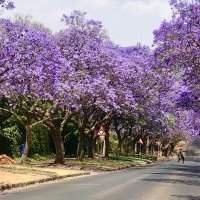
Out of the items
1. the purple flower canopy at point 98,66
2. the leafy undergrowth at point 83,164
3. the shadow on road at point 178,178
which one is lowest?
the shadow on road at point 178,178

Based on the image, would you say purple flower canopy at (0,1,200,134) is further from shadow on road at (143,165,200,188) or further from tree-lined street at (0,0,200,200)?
shadow on road at (143,165,200,188)

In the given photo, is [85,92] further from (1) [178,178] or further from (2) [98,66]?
(1) [178,178]

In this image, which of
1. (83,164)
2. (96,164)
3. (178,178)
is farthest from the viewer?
(96,164)

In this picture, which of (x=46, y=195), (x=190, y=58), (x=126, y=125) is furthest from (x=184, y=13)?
(x=126, y=125)

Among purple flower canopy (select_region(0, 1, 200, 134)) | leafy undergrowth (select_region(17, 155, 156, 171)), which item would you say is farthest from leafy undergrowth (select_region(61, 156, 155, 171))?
purple flower canopy (select_region(0, 1, 200, 134))

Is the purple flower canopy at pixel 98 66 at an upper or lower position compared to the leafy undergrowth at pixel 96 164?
upper

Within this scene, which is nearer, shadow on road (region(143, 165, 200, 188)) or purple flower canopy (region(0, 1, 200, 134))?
purple flower canopy (region(0, 1, 200, 134))

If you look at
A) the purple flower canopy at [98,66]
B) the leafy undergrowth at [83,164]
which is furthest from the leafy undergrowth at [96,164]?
the purple flower canopy at [98,66]

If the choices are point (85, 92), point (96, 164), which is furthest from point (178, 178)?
point (96, 164)

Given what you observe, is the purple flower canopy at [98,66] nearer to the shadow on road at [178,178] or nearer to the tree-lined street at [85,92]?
the tree-lined street at [85,92]

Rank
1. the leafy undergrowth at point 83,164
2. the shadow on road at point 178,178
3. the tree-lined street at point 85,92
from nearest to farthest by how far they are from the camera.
A: the tree-lined street at point 85,92
the shadow on road at point 178,178
the leafy undergrowth at point 83,164

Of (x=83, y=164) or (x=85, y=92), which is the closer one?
(x=85, y=92)

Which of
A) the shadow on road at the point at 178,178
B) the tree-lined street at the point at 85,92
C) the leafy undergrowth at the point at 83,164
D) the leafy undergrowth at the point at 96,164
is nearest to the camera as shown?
the tree-lined street at the point at 85,92

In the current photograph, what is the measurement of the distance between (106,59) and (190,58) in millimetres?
13030
